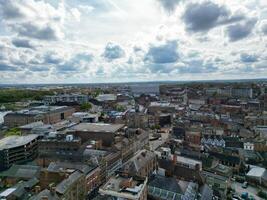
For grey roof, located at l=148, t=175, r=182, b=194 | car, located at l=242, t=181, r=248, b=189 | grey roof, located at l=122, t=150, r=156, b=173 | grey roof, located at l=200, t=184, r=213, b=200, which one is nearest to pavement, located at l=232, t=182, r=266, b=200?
car, located at l=242, t=181, r=248, b=189

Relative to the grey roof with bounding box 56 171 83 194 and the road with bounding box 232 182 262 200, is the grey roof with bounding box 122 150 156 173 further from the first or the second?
the road with bounding box 232 182 262 200

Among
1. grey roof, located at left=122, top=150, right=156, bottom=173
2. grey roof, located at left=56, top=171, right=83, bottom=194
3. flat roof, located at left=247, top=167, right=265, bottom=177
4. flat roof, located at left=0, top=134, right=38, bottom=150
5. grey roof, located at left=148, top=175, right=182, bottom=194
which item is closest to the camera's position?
grey roof, located at left=56, top=171, right=83, bottom=194

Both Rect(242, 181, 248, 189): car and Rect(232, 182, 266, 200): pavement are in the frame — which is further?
Rect(242, 181, 248, 189): car

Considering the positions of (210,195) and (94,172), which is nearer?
(210,195)

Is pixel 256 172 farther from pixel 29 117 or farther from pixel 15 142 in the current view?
pixel 29 117

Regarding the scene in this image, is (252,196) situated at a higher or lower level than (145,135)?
lower

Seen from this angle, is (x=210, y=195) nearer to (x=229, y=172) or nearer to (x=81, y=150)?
(x=229, y=172)

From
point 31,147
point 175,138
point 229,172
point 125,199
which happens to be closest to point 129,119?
point 175,138

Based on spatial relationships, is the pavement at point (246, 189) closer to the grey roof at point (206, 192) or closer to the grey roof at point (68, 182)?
the grey roof at point (206, 192)

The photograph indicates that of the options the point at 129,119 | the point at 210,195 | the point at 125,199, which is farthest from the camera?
the point at 129,119
